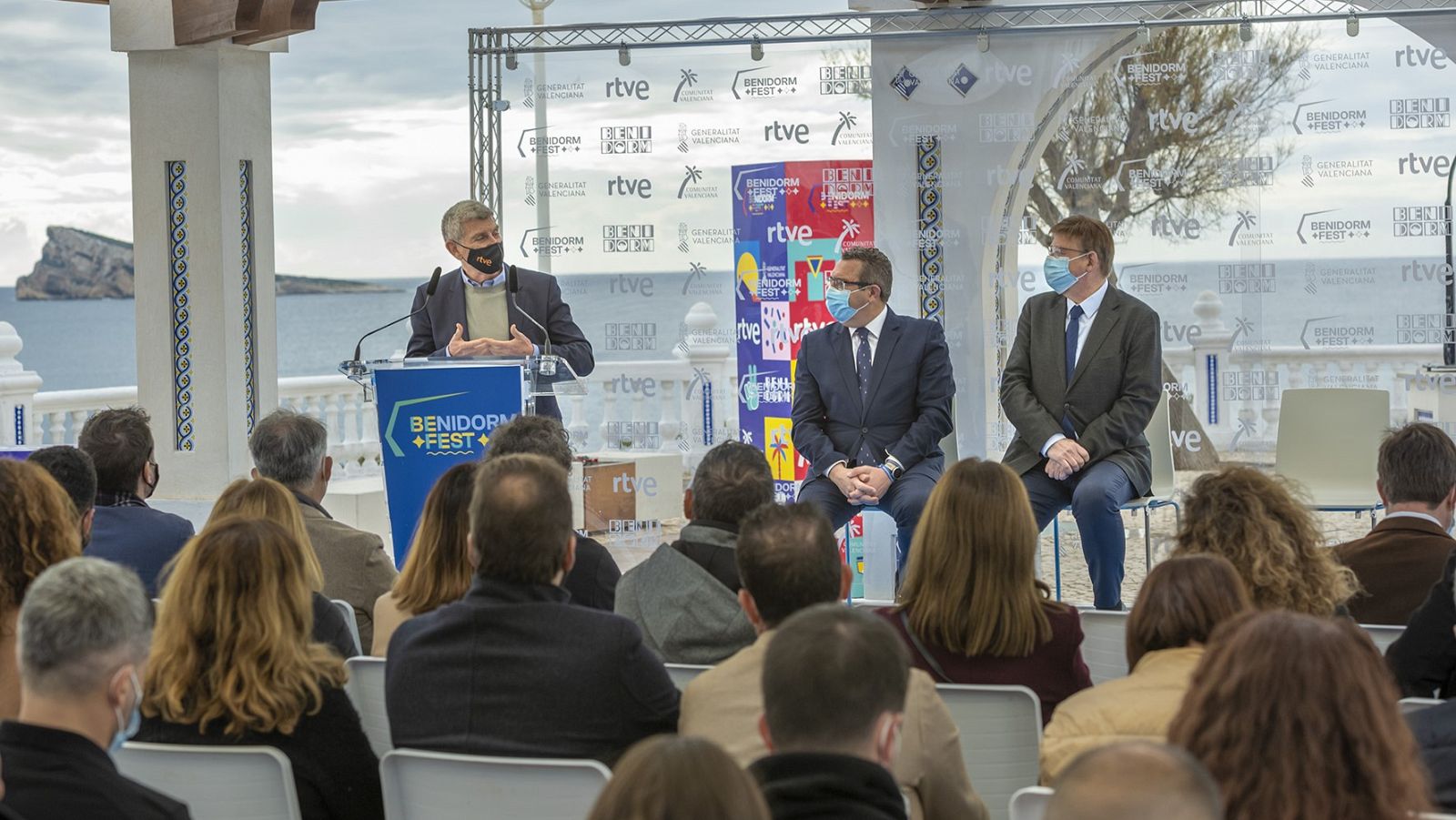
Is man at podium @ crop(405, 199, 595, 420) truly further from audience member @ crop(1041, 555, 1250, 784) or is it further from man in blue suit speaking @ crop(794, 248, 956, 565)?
audience member @ crop(1041, 555, 1250, 784)

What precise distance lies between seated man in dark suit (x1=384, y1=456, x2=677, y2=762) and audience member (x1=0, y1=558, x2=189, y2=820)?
58 centimetres

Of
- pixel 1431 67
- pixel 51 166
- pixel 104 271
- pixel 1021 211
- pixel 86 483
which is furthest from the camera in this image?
pixel 104 271

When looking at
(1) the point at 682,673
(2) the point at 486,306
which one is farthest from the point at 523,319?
(1) the point at 682,673

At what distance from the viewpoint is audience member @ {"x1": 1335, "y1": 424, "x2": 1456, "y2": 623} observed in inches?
132

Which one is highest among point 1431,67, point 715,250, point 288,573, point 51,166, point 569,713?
point 51,166

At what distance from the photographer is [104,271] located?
1714 inches

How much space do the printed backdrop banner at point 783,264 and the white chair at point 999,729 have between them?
378 cm

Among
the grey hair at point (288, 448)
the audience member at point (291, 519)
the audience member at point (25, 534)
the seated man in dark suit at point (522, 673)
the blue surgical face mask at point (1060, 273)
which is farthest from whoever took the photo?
the blue surgical face mask at point (1060, 273)

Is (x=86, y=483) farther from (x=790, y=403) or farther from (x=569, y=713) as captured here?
(x=790, y=403)

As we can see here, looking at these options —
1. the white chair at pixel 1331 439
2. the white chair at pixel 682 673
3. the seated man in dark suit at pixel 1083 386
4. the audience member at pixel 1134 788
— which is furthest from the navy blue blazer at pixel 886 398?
the audience member at pixel 1134 788

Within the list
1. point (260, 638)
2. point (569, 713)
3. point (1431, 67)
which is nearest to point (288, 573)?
point (260, 638)

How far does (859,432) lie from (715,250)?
53.0 inches

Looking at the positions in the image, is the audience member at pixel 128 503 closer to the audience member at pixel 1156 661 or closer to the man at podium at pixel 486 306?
the man at podium at pixel 486 306

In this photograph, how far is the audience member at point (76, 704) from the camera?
1817mm
